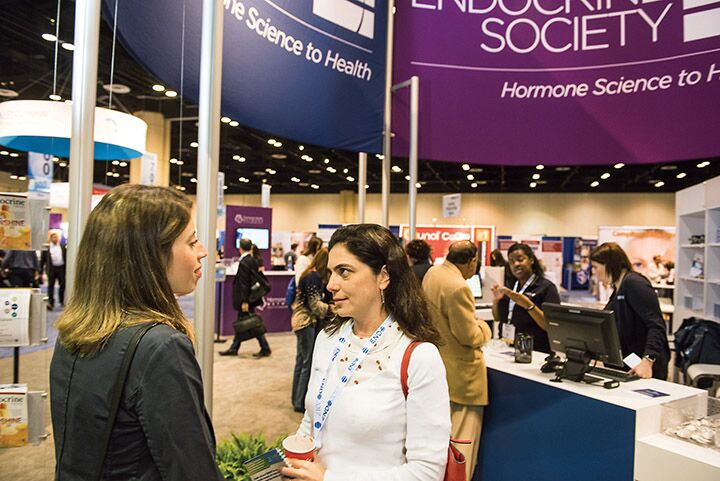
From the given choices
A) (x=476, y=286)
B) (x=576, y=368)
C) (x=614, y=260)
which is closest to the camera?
(x=576, y=368)

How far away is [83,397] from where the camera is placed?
0.87 metres

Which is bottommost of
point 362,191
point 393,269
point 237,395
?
point 237,395

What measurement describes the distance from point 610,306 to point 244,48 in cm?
269

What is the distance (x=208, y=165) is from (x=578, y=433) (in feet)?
6.90

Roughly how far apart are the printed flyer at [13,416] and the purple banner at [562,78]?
2.51 metres

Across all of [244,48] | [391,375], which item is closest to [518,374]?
[391,375]

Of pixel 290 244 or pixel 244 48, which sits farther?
pixel 290 244

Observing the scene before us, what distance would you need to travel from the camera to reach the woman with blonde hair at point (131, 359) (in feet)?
2.80

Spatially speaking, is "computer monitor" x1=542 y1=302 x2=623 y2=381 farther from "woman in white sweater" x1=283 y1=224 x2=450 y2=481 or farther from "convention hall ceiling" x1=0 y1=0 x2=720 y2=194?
"convention hall ceiling" x1=0 y1=0 x2=720 y2=194

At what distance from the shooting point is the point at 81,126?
1.42m

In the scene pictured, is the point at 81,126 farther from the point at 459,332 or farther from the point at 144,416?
the point at 459,332

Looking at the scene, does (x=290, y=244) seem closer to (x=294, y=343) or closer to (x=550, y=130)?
(x=294, y=343)

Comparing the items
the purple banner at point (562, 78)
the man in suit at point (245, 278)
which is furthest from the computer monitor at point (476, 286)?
the purple banner at point (562, 78)

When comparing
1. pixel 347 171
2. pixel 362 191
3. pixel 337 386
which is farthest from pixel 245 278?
pixel 347 171
